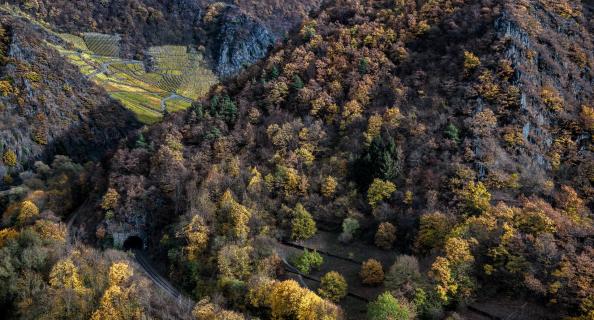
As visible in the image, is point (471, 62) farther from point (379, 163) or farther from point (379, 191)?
point (379, 191)

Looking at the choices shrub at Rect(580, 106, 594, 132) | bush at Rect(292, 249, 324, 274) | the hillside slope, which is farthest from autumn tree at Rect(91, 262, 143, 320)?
shrub at Rect(580, 106, 594, 132)

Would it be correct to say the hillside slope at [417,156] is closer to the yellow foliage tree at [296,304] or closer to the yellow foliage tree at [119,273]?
the yellow foliage tree at [296,304]

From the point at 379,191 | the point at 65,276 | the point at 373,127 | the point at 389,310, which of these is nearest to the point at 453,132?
the point at 373,127

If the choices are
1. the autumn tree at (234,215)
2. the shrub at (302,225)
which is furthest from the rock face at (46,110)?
the shrub at (302,225)

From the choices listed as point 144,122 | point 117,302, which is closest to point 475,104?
point 117,302

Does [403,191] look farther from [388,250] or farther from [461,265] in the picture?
[461,265]

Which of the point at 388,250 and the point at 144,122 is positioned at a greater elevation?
the point at 388,250
